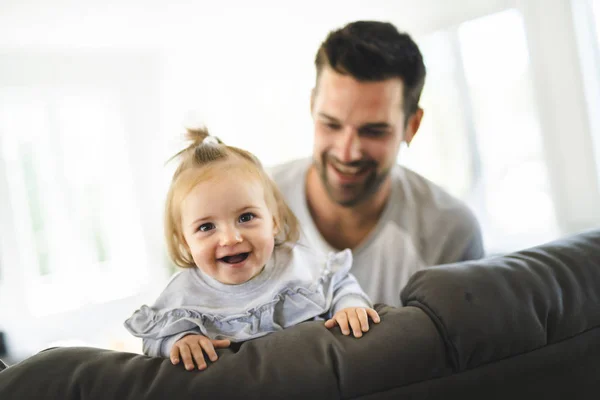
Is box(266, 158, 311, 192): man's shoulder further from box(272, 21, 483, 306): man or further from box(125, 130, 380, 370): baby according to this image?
box(125, 130, 380, 370): baby

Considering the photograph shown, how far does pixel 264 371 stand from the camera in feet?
2.17

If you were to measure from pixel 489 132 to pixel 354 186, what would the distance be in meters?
2.10

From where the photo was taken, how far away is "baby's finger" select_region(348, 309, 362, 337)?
726 millimetres

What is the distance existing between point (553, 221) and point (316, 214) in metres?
1.91

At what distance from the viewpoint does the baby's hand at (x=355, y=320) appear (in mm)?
737

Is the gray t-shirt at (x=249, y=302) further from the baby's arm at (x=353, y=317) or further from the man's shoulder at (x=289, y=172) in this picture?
the man's shoulder at (x=289, y=172)

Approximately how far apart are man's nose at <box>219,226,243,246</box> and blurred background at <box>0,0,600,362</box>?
2.26 metres

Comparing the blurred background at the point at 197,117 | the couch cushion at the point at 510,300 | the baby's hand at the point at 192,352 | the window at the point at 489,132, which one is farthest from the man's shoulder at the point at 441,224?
the window at the point at 489,132

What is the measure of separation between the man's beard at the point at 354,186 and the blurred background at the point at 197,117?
1.68m

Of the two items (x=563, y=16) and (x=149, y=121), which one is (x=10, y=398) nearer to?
(x=563, y=16)

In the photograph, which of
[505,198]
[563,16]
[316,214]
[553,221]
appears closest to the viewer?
[316,214]

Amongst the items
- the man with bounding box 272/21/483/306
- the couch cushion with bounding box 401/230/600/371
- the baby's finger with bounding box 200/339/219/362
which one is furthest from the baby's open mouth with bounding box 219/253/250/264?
the man with bounding box 272/21/483/306

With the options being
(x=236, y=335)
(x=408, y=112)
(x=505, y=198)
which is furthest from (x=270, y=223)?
(x=505, y=198)

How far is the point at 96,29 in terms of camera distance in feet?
14.2
